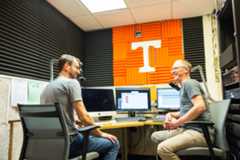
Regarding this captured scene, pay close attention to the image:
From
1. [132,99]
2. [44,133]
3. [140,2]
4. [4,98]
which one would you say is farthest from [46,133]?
[140,2]

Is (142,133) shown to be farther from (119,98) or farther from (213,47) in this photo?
(213,47)

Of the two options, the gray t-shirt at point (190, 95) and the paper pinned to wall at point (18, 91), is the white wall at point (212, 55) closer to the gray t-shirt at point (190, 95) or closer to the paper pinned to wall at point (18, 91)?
the gray t-shirt at point (190, 95)

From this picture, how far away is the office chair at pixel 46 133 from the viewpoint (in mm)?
1612

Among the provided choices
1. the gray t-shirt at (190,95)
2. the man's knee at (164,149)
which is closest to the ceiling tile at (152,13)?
the gray t-shirt at (190,95)

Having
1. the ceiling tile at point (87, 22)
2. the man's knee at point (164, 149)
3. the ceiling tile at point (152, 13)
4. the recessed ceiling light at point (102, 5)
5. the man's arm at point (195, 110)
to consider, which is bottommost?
the man's knee at point (164, 149)

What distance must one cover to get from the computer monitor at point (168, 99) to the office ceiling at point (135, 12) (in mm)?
1255

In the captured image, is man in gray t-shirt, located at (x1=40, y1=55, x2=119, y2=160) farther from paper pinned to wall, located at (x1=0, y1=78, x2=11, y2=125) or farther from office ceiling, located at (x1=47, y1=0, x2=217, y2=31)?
office ceiling, located at (x1=47, y1=0, x2=217, y2=31)

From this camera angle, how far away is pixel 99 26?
413 centimetres

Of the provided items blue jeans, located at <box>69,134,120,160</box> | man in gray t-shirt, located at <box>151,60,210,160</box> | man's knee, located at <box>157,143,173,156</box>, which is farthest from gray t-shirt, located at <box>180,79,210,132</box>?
blue jeans, located at <box>69,134,120,160</box>

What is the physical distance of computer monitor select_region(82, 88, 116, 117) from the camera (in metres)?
3.12

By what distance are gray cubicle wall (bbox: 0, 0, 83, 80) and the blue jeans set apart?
1155 millimetres

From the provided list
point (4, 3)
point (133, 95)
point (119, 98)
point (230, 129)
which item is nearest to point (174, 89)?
point (133, 95)

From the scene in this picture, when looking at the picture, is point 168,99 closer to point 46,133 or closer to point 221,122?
point 221,122

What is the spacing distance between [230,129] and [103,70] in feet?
8.57
